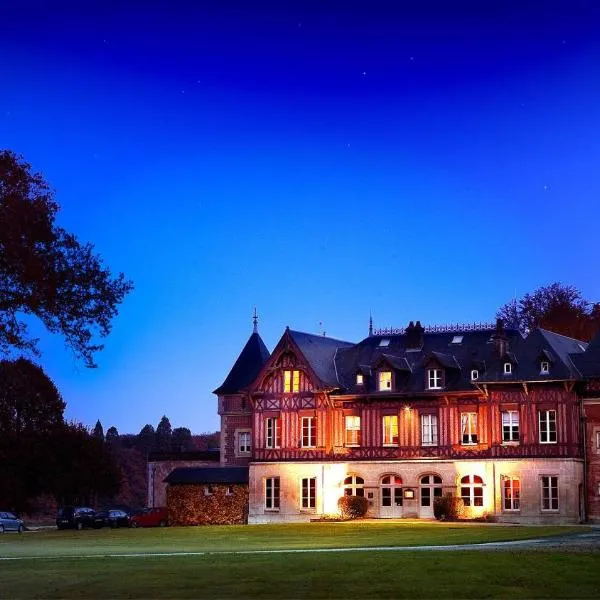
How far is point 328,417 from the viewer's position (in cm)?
5644

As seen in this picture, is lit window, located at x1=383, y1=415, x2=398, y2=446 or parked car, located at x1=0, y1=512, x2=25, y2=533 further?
parked car, located at x1=0, y1=512, x2=25, y2=533

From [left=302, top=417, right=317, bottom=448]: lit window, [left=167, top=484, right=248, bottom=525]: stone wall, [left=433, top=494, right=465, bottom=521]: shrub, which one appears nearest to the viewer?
[left=433, top=494, right=465, bottom=521]: shrub

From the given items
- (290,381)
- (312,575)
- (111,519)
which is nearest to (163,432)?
(111,519)

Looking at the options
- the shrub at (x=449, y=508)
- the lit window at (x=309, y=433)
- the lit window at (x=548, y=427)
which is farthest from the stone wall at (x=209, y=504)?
the lit window at (x=548, y=427)

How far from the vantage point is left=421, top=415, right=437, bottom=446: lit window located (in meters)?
54.1

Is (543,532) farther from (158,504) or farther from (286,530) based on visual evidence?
(158,504)

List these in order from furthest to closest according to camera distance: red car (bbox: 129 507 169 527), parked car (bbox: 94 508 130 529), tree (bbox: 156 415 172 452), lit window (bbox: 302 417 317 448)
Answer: tree (bbox: 156 415 172 452), parked car (bbox: 94 508 130 529), red car (bbox: 129 507 169 527), lit window (bbox: 302 417 317 448)

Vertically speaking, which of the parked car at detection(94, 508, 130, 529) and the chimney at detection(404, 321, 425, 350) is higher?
the chimney at detection(404, 321, 425, 350)

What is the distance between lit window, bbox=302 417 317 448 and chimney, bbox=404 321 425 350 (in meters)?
5.93

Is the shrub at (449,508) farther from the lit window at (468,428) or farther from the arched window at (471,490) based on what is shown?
the lit window at (468,428)

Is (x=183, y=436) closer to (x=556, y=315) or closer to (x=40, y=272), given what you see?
(x=556, y=315)

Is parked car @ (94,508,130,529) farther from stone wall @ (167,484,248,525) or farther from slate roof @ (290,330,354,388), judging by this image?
slate roof @ (290,330,354,388)

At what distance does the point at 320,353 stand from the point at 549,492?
13791 millimetres

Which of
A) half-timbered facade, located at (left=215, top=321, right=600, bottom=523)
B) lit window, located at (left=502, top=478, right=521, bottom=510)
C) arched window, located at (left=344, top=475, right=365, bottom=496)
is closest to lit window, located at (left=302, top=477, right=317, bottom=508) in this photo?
half-timbered facade, located at (left=215, top=321, right=600, bottom=523)
